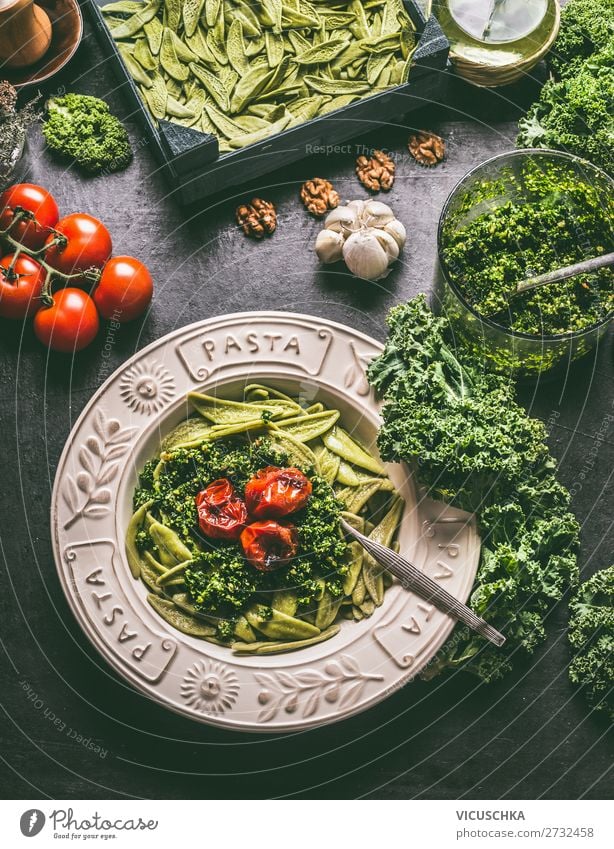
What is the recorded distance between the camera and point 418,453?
3.71 metres

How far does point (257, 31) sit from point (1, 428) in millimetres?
2320

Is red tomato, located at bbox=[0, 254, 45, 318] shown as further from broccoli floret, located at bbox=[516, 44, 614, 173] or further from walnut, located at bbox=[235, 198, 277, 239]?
broccoli floret, located at bbox=[516, 44, 614, 173]

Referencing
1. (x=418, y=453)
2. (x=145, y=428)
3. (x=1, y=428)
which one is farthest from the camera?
(x=1, y=428)

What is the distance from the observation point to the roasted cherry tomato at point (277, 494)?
12.3ft

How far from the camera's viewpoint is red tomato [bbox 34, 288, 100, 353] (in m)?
4.13

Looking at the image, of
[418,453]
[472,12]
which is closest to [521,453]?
[418,453]

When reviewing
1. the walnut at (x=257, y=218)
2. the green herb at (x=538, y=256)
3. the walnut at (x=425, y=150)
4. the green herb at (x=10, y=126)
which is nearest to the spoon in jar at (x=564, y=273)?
the green herb at (x=538, y=256)

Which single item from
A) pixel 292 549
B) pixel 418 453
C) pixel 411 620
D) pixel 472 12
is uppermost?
pixel 472 12

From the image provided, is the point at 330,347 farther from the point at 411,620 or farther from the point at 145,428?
the point at 411,620

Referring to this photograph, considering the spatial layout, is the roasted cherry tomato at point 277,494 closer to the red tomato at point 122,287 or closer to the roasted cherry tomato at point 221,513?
the roasted cherry tomato at point 221,513

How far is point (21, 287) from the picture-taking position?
415cm

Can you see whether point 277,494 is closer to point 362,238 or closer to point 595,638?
point 362,238

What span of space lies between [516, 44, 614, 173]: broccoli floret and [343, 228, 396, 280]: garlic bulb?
0.92 metres

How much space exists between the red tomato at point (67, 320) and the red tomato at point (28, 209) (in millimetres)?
303
